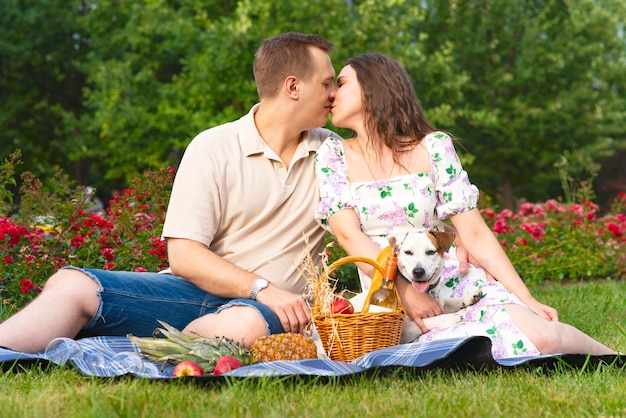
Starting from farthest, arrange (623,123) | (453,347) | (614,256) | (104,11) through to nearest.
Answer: (623,123), (104,11), (614,256), (453,347)

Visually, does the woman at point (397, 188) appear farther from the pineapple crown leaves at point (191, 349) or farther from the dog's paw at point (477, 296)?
the pineapple crown leaves at point (191, 349)

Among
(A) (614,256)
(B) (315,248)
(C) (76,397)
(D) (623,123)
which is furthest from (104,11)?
(C) (76,397)

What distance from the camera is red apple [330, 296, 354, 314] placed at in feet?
12.7

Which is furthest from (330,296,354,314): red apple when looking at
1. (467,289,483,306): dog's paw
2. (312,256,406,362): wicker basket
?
(467,289,483,306): dog's paw

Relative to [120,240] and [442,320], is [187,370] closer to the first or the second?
[442,320]

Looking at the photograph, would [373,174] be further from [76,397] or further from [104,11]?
[104,11]

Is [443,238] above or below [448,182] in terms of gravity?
below

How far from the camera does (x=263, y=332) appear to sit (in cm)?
405

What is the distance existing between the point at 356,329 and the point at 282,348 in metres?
0.35

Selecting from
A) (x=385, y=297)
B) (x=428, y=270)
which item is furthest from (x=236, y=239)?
(x=428, y=270)

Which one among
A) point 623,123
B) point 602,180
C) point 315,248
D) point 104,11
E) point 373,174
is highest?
point 104,11

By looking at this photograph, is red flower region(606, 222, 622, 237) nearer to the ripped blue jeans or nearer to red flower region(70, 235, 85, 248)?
red flower region(70, 235, 85, 248)

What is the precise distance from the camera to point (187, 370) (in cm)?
351

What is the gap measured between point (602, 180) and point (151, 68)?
1365 centimetres
